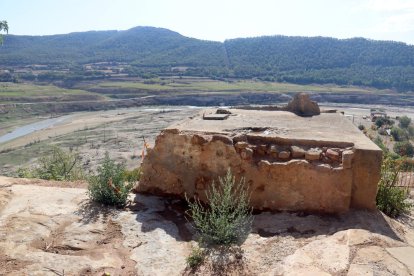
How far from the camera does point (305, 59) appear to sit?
11594cm

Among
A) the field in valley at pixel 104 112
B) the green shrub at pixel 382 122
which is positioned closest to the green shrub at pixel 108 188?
the field in valley at pixel 104 112

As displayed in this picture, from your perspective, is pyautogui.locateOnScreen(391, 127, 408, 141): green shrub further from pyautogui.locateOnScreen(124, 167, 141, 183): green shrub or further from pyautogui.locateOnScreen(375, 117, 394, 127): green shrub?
pyautogui.locateOnScreen(124, 167, 141, 183): green shrub

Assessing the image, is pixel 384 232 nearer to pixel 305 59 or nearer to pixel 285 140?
pixel 285 140

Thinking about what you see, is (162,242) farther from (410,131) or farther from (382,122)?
(382,122)

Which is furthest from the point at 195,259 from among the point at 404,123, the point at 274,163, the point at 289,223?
the point at 404,123

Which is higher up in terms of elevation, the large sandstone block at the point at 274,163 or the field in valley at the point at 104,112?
the large sandstone block at the point at 274,163

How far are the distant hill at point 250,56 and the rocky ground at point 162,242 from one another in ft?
282

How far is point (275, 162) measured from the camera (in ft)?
18.2

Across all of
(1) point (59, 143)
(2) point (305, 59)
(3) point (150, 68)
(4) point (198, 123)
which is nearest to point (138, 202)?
(4) point (198, 123)

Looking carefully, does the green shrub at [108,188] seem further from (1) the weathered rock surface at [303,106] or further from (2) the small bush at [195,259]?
(1) the weathered rock surface at [303,106]

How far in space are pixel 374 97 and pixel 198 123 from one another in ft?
236

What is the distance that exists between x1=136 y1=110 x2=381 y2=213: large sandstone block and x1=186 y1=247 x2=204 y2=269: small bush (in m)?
1.59

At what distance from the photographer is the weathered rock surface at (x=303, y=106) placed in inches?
319

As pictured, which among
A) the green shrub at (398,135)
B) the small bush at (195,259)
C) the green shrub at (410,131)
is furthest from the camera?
the green shrub at (410,131)
